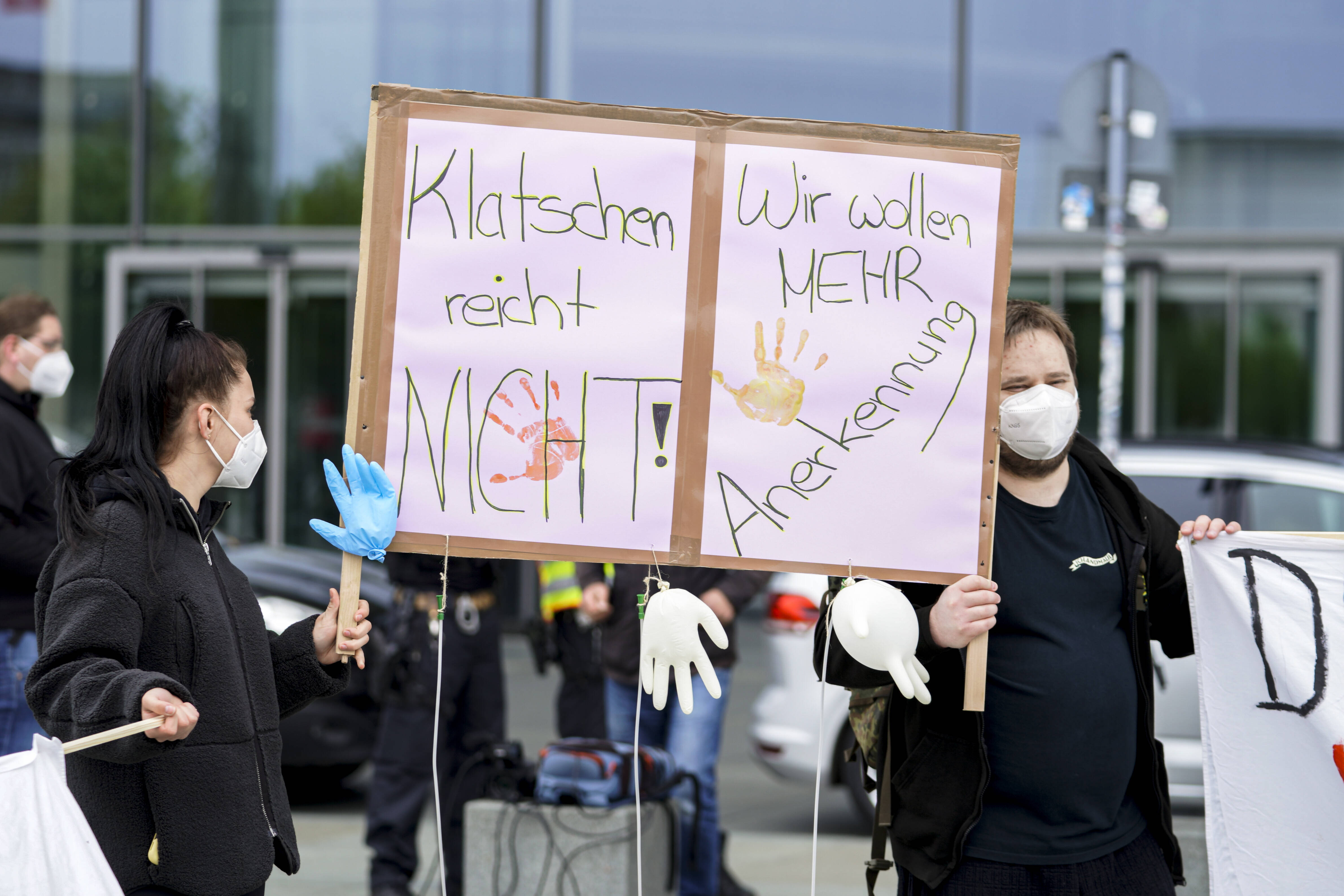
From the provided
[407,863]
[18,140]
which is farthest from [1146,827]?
[18,140]

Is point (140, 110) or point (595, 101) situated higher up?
point (140, 110)

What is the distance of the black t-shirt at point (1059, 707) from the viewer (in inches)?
111

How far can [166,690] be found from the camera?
2424mm

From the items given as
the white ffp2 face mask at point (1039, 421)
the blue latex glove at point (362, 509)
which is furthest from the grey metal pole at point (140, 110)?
the white ffp2 face mask at point (1039, 421)

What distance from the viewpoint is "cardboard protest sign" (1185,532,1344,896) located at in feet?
10.2

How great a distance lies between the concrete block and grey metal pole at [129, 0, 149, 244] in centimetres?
1032

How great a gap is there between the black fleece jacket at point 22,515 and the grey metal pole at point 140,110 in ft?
30.9

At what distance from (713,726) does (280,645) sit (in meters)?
2.70

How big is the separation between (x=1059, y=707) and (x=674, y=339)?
1.06 meters

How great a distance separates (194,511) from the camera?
2740 millimetres

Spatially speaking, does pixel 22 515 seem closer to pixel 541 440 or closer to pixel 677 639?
pixel 541 440

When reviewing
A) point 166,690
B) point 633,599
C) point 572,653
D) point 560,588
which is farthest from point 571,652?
point 166,690

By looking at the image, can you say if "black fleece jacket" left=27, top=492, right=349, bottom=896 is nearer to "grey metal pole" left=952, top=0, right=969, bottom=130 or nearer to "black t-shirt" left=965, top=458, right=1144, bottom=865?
"black t-shirt" left=965, top=458, right=1144, bottom=865

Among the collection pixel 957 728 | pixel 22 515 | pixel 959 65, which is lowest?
pixel 957 728
